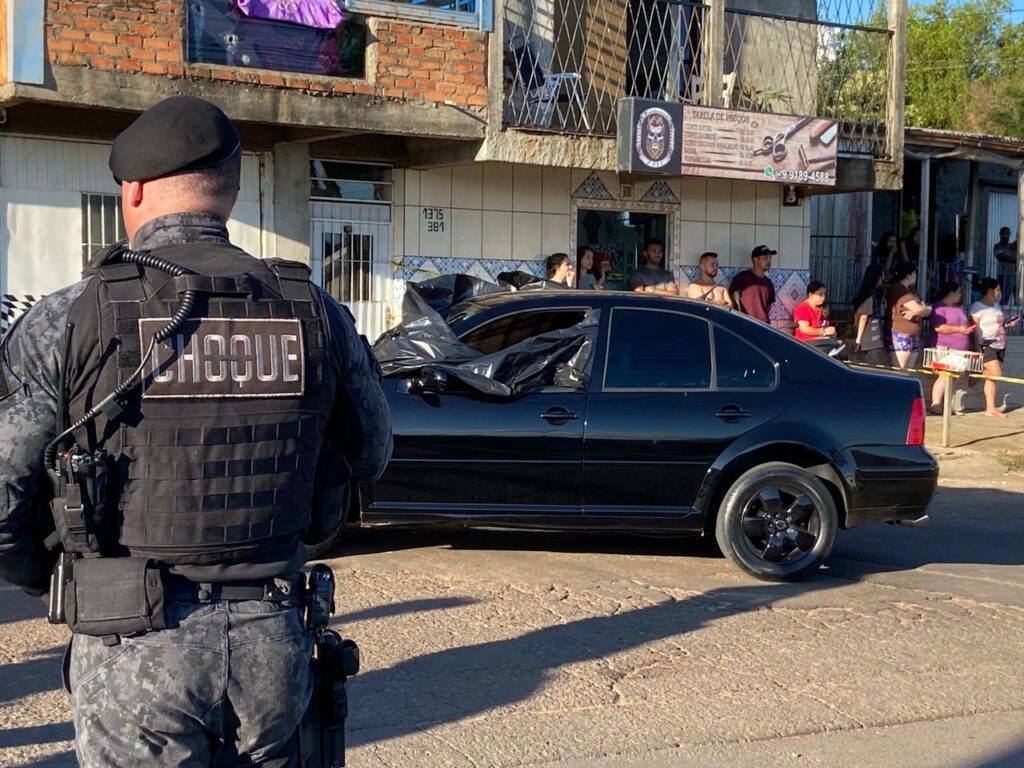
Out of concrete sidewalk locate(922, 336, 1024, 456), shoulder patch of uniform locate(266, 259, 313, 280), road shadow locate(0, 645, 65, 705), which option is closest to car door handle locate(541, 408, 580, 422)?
road shadow locate(0, 645, 65, 705)

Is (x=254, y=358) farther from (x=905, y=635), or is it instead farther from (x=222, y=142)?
(x=905, y=635)

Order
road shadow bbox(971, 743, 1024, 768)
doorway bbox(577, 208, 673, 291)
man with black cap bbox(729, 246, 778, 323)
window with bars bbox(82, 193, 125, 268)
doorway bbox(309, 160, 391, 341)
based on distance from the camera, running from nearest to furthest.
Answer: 1. road shadow bbox(971, 743, 1024, 768)
2. window with bars bbox(82, 193, 125, 268)
3. doorway bbox(309, 160, 391, 341)
4. man with black cap bbox(729, 246, 778, 323)
5. doorway bbox(577, 208, 673, 291)

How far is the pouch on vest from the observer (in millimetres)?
2385

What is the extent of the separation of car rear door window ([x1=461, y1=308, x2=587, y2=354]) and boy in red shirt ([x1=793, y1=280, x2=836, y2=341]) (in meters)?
7.06

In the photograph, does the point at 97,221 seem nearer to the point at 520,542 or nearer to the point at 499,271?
the point at 499,271

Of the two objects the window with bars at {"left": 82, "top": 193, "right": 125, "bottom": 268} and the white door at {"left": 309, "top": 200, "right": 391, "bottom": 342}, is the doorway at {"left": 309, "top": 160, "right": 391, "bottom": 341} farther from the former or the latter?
the window with bars at {"left": 82, "top": 193, "right": 125, "bottom": 268}

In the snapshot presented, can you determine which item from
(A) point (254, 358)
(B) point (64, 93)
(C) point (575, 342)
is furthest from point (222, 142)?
(B) point (64, 93)

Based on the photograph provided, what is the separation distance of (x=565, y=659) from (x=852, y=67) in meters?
10.9

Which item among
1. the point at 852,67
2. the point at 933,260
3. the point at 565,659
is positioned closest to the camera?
the point at 565,659

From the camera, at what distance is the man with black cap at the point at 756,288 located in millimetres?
13867

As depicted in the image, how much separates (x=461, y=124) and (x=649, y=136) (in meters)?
1.89

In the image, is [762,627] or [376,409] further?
[762,627]

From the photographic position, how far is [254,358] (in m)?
2.50

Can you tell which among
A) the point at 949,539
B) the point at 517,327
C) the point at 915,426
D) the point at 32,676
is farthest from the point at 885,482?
the point at 32,676
